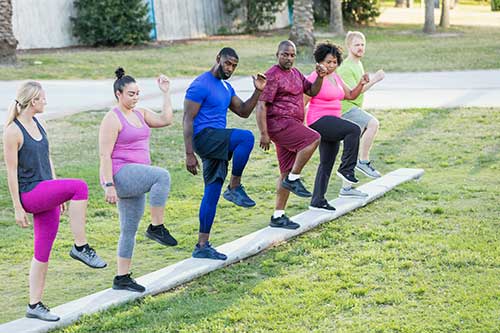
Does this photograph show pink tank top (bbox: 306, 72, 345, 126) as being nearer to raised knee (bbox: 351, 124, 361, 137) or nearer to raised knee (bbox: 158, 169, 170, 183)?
raised knee (bbox: 351, 124, 361, 137)

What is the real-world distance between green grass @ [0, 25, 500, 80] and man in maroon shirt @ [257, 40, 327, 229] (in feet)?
42.4

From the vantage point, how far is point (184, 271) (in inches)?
293

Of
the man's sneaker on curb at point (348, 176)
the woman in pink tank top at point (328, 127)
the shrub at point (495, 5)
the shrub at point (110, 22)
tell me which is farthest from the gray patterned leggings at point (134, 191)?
the shrub at point (495, 5)

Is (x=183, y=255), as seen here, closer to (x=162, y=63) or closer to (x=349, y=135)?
(x=349, y=135)

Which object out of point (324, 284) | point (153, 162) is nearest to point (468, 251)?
point (324, 284)

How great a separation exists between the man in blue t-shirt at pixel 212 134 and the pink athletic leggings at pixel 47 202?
1.39 m

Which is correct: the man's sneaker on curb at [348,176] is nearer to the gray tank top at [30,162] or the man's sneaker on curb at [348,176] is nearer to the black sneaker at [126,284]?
the black sneaker at [126,284]

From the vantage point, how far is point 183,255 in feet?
27.6

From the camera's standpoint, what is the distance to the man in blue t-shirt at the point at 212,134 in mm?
7656

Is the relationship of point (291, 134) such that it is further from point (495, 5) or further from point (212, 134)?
point (495, 5)

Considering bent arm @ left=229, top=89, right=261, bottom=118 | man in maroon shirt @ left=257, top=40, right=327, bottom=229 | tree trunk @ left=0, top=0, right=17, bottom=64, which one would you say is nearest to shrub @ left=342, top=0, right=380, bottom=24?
tree trunk @ left=0, top=0, right=17, bottom=64

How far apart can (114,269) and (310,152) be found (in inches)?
77.9

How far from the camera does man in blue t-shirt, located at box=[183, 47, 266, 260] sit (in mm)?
7656

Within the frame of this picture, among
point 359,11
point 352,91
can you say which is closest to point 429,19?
point 359,11
